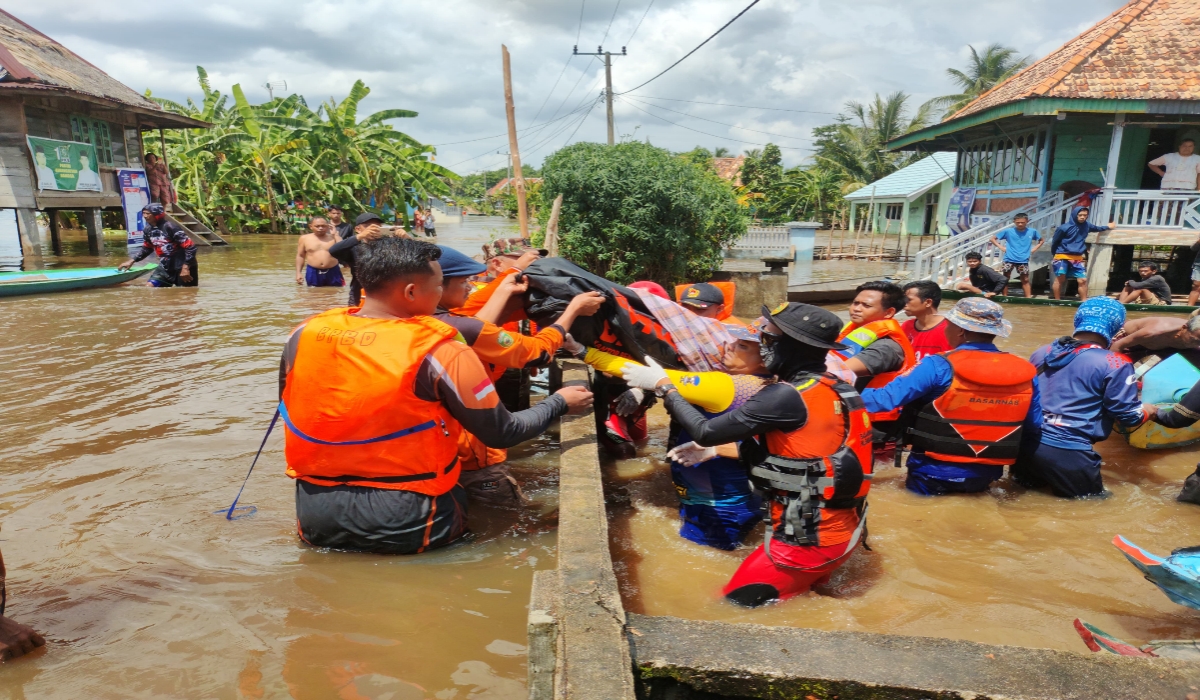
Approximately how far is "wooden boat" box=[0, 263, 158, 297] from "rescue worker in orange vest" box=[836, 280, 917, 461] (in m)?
12.4

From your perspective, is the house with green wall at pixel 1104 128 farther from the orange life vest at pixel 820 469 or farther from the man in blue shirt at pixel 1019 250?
the orange life vest at pixel 820 469

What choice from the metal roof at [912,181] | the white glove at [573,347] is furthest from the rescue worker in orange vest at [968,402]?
the metal roof at [912,181]

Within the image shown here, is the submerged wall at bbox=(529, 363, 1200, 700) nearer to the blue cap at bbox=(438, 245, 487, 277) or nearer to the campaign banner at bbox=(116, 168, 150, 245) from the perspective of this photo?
the blue cap at bbox=(438, 245, 487, 277)

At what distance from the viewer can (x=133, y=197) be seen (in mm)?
18609

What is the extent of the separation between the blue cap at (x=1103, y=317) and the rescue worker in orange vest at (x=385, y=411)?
3638 millimetres

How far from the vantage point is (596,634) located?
1841 mm

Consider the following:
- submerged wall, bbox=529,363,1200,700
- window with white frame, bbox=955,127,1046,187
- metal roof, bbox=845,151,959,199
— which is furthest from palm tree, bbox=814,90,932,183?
submerged wall, bbox=529,363,1200,700

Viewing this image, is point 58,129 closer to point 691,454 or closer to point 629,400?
point 629,400

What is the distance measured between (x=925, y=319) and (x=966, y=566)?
2.17 m

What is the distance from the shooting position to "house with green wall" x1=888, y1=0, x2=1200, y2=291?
12.2 metres

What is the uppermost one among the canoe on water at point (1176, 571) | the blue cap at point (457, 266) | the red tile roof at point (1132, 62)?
the red tile roof at point (1132, 62)

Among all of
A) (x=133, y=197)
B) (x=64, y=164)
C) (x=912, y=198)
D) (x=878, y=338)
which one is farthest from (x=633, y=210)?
(x=912, y=198)

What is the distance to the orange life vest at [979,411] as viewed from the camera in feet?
13.4

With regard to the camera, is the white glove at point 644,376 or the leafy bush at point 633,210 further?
the leafy bush at point 633,210
